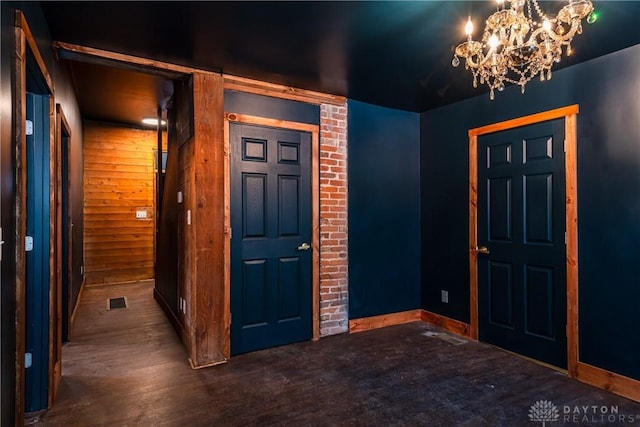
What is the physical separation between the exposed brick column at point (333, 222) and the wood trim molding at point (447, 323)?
100cm

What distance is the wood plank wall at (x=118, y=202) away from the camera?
5879 mm

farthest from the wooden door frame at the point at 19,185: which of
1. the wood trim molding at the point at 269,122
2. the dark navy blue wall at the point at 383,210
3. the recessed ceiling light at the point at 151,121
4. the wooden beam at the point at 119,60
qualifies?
the recessed ceiling light at the point at 151,121

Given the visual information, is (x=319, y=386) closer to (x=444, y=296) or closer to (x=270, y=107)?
(x=444, y=296)

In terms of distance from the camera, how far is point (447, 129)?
12.5 feet

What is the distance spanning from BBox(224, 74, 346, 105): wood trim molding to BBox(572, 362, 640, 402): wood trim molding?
120 inches

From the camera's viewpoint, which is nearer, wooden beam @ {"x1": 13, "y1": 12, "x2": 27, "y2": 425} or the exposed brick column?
wooden beam @ {"x1": 13, "y1": 12, "x2": 27, "y2": 425}

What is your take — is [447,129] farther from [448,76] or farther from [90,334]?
[90,334]

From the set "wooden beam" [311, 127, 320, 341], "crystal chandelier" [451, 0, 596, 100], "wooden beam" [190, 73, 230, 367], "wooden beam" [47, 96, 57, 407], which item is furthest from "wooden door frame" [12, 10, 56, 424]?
"wooden beam" [311, 127, 320, 341]

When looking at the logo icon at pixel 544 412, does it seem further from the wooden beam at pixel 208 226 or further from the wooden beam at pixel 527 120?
the wooden beam at pixel 208 226

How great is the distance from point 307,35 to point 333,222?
1796 mm

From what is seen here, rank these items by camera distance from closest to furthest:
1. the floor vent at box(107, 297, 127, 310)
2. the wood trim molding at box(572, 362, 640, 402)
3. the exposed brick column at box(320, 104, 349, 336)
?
the wood trim molding at box(572, 362, 640, 402)
the exposed brick column at box(320, 104, 349, 336)
the floor vent at box(107, 297, 127, 310)

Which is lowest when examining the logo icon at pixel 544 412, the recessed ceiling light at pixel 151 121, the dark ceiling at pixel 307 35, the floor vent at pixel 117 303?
the logo icon at pixel 544 412

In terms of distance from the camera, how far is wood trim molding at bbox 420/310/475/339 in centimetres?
358

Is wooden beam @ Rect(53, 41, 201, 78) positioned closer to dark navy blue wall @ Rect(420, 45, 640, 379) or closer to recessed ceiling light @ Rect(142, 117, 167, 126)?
dark navy blue wall @ Rect(420, 45, 640, 379)
